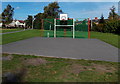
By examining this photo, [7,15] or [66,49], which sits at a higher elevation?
[7,15]

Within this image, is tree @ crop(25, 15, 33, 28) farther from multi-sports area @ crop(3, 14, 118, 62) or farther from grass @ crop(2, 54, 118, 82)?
grass @ crop(2, 54, 118, 82)

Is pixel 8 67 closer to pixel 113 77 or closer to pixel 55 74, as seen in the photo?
pixel 55 74

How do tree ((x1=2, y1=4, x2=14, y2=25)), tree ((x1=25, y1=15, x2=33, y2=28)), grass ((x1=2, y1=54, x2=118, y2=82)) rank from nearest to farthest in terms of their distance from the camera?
grass ((x1=2, y1=54, x2=118, y2=82)) < tree ((x1=2, y1=4, x2=14, y2=25)) < tree ((x1=25, y1=15, x2=33, y2=28))

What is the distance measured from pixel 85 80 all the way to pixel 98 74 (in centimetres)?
61

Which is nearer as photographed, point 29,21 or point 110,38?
point 110,38

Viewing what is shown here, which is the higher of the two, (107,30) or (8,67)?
(107,30)

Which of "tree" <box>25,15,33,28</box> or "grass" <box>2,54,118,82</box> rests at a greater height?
"tree" <box>25,15,33,28</box>

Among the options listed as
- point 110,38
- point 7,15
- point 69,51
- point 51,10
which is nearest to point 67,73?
point 69,51

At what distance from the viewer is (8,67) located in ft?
13.3

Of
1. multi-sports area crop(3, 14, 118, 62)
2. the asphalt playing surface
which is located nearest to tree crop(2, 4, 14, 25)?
multi-sports area crop(3, 14, 118, 62)

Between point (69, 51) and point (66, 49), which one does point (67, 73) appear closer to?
point (69, 51)

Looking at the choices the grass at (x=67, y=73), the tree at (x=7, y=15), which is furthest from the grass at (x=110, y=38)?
the tree at (x=7, y=15)

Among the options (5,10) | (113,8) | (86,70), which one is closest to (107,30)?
(113,8)

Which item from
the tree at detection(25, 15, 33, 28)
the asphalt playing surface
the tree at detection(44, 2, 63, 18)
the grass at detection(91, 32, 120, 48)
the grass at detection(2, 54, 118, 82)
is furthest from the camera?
the tree at detection(25, 15, 33, 28)
